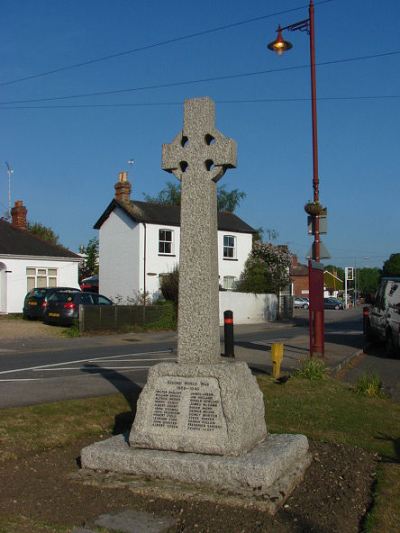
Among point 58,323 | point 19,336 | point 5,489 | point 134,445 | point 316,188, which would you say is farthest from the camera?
point 58,323

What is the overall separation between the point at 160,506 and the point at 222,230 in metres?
38.6

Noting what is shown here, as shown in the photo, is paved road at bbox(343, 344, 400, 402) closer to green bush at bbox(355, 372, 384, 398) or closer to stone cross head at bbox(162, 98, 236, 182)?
green bush at bbox(355, 372, 384, 398)

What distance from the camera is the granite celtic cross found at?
648 centimetres

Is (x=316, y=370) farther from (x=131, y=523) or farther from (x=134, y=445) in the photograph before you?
(x=131, y=523)

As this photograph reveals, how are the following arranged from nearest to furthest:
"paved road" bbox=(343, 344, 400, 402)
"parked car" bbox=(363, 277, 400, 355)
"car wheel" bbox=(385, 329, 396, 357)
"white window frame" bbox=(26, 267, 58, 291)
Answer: "paved road" bbox=(343, 344, 400, 402) < "parked car" bbox=(363, 277, 400, 355) < "car wheel" bbox=(385, 329, 396, 357) < "white window frame" bbox=(26, 267, 58, 291)

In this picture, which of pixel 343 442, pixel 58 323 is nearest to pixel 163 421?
pixel 343 442

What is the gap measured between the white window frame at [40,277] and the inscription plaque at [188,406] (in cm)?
3171

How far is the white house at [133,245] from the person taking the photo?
38.5 meters

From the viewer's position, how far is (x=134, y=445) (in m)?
6.13

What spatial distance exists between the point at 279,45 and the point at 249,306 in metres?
26.1

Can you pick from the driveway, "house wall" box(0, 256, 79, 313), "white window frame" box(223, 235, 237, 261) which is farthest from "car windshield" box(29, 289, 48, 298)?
"white window frame" box(223, 235, 237, 261)

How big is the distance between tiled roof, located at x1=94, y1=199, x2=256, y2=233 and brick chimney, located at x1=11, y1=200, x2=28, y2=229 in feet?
15.3

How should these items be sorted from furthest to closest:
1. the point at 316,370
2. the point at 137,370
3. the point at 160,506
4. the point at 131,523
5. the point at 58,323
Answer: the point at 58,323 → the point at 137,370 → the point at 316,370 → the point at 160,506 → the point at 131,523

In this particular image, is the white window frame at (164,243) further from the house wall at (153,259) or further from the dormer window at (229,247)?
the dormer window at (229,247)
